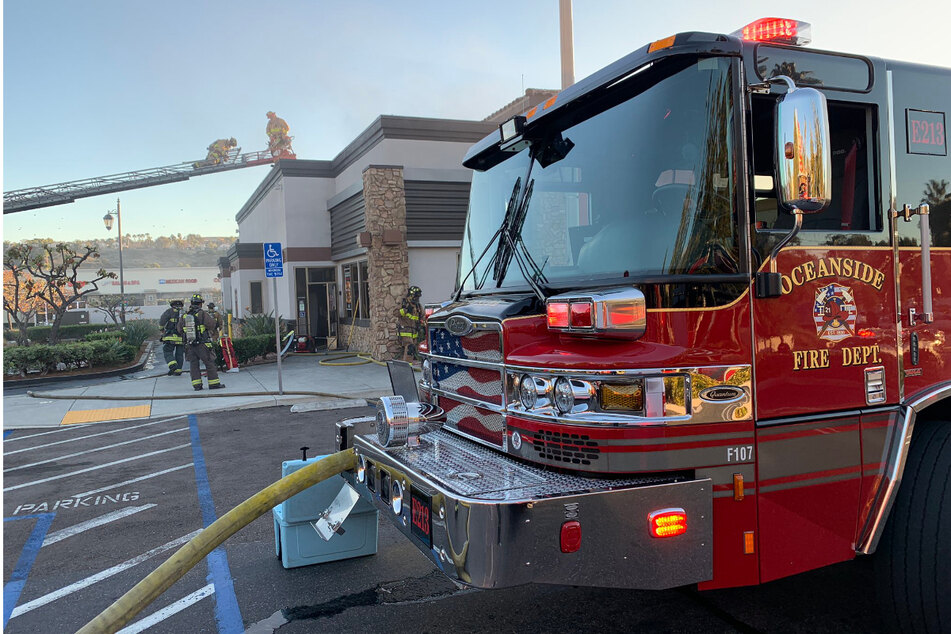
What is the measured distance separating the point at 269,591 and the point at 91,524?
7.69ft

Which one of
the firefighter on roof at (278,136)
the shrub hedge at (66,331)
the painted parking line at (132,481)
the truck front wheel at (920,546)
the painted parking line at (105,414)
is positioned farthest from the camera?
the firefighter on roof at (278,136)

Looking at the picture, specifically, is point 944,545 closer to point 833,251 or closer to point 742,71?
point 833,251

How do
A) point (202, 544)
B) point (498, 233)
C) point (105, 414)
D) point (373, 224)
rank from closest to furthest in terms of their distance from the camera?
1. point (202, 544)
2. point (498, 233)
3. point (105, 414)
4. point (373, 224)

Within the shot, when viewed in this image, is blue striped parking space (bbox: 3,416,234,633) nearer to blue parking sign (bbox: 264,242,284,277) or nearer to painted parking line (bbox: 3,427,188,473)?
painted parking line (bbox: 3,427,188,473)

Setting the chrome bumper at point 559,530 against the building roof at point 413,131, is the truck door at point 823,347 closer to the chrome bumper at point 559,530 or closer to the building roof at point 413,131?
the chrome bumper at point 559,530

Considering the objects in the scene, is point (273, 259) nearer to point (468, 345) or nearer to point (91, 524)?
point (91, 524)

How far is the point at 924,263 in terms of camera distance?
9.80 ft

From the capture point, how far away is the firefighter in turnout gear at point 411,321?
1473 cm

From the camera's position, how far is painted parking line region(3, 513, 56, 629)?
13.2ft

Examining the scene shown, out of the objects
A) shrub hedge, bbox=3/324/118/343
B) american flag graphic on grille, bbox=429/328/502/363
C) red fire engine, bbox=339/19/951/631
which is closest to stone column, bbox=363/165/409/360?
american flag graphic on grille, bbox=429/328/502/363

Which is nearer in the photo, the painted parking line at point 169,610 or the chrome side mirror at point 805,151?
the chrome side mirror at point 805,151

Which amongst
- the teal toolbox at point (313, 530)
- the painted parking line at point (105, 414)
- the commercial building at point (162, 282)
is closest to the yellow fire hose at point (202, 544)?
the teal toolbox at point (313, 530)

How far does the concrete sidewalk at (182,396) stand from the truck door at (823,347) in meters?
8.92

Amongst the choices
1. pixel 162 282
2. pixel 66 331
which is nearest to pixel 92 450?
pixel 66 331
